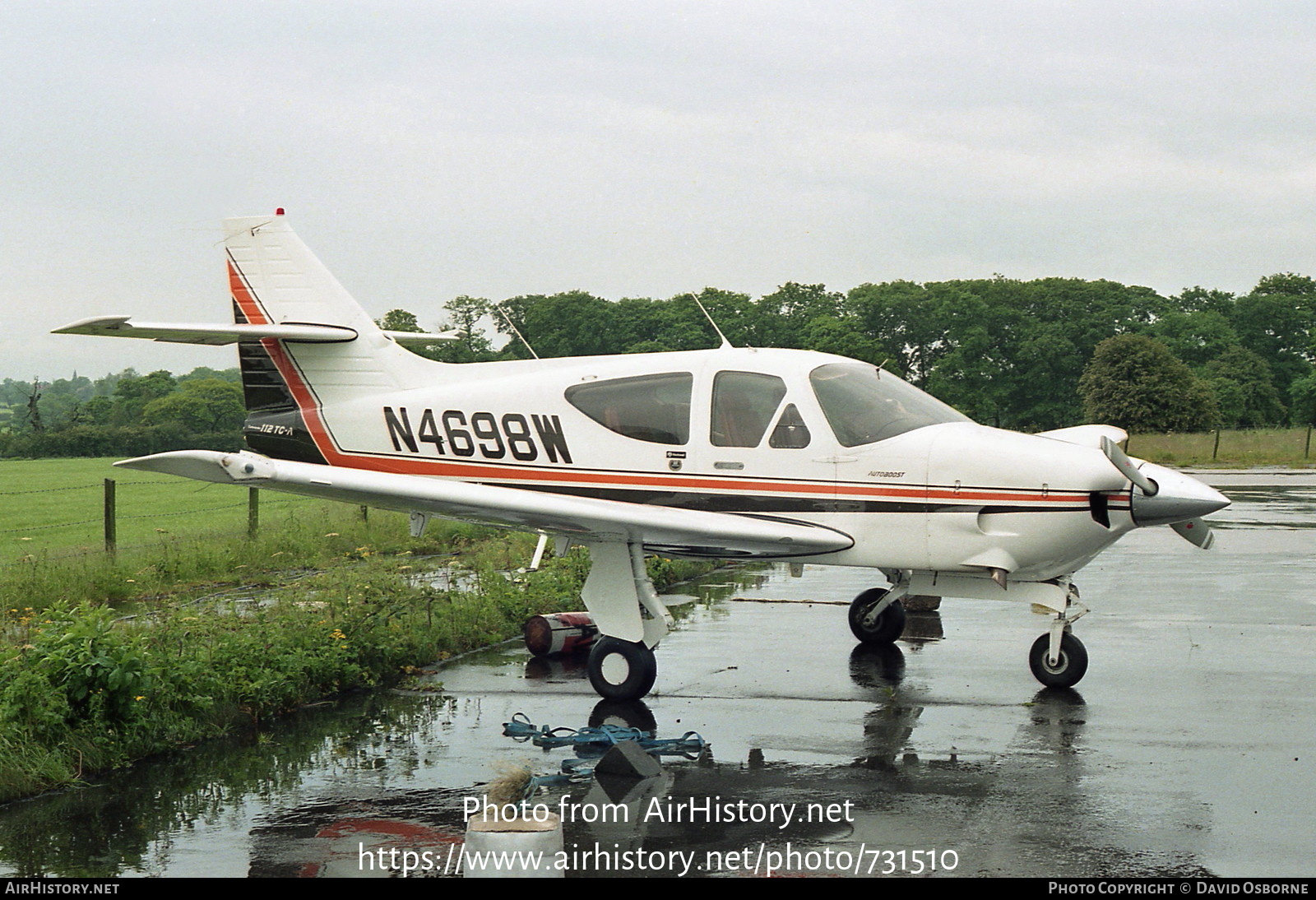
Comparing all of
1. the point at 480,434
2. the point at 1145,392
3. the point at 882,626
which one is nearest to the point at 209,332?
the point at 480,434

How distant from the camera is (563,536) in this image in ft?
31.6

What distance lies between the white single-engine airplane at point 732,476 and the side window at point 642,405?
0.01 meters

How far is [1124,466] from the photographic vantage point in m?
8.31

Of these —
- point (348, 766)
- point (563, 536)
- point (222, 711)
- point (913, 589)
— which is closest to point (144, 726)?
point (222, 711)

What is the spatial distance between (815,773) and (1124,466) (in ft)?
10.5

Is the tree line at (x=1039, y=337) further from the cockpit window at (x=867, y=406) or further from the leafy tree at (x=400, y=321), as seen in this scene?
the cockpit window at (x=867, y=406)

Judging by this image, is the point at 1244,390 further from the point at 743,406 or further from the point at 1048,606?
the point at 743,406

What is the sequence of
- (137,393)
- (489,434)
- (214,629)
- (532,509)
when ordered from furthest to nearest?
1. (137,393)
2. (489,434)
3. (214,629)
4. (532,509)

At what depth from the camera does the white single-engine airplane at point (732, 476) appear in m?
8.56

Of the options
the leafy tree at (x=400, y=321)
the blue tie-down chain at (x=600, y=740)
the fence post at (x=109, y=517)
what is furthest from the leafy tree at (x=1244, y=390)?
the blue tie-down chain at (x=600, y=740)


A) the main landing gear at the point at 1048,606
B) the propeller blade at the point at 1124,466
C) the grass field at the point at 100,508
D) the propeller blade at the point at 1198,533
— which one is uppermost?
the propeller blade at the point at 1124,466

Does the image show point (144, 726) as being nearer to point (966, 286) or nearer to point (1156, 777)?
point (1156, 777)

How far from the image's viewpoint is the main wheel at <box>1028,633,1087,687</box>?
8938 mm

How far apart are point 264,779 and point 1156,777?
4843 millimetres
